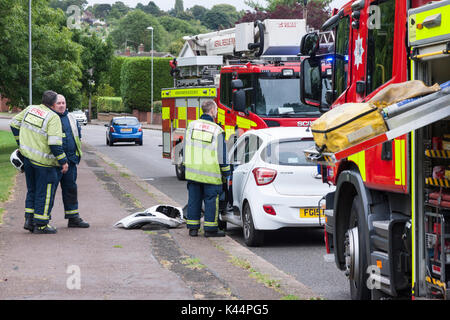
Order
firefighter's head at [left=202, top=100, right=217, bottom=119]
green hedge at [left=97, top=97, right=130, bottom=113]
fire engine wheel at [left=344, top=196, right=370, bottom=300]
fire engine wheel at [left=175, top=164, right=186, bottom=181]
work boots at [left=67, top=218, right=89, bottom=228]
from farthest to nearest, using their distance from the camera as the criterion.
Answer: green hedge at [left=97, top=97, right=130, bottom=113] < fire engine wheel at [left=175, top=164, right=186, bottom=181] < work boots at [left=67, top=218, right=89, bottom=228] < firefighter's head at [left=202, top=100, right=217, bottom=119] < fire engine wheel at [left=344, top=196, right=370, bottom=300]

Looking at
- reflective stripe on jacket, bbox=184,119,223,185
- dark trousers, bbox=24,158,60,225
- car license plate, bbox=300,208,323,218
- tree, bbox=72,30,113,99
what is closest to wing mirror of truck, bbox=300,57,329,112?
car license plate, bbox=300,208,323,218

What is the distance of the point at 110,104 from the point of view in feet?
280

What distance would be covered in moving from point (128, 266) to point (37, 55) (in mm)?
26706

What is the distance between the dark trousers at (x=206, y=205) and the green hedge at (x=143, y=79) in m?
66.6

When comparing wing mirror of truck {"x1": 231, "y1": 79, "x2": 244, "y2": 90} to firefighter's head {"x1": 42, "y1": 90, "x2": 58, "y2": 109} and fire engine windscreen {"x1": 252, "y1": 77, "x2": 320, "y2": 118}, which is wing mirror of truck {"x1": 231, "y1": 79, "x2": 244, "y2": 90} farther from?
firefighter's head {"x1": 42, "y1": 90, "x2": 58, "y2": 109}

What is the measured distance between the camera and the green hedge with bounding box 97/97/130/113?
8381 cm

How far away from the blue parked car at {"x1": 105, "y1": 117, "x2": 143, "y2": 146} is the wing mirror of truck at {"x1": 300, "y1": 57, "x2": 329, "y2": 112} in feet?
108

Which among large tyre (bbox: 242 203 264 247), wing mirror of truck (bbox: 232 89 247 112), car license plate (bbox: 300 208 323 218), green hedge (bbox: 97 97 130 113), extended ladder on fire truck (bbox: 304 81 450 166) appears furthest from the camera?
green hedge (bbox: 97 97 130 113)

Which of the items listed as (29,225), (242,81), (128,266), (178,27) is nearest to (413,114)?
(128,266)

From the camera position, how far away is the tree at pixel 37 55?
102 ft

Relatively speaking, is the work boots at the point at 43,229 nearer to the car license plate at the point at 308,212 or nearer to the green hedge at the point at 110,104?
the car license plate at the point at 308,212

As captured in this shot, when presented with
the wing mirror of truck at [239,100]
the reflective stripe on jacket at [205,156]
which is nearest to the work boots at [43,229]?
the reflective stripe on jacket at [205,156]
